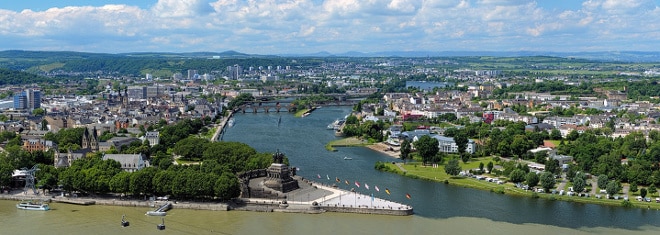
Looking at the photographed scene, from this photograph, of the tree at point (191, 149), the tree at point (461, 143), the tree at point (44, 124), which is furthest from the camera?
the tree at point (44, 124)

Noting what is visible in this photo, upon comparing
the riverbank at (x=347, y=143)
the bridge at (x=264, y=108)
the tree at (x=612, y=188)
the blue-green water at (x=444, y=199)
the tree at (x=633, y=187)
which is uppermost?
the tree at (x=612, y=188)

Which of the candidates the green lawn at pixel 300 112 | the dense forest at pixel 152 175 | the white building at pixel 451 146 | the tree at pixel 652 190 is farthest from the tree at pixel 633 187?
the green lawn at pixel 300 112

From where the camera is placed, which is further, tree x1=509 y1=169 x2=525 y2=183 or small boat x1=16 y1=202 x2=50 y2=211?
tree x1=509 y1=169 x2=525 y2=183

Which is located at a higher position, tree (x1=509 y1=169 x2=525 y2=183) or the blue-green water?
tree (x1=509 y1=169 x2=525 y2=183)

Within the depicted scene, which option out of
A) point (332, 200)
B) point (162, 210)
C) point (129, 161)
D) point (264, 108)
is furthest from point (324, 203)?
point (264, 108)

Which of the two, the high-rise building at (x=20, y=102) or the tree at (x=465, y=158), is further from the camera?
the high-rise building at (x=20, y=102)

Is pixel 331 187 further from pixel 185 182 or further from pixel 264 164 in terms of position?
pixel 185 182

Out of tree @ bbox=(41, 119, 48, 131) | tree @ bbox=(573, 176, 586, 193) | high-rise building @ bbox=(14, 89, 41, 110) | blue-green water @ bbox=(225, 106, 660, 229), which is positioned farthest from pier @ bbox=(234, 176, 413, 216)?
high-rise building @ bbox=(14, 89, 41, 110)

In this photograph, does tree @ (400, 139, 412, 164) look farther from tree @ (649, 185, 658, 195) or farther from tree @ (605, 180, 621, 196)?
tree @ (649, 185, 658, 195)

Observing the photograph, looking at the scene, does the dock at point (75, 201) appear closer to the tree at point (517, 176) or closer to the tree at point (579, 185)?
the tree at point (517, 176)

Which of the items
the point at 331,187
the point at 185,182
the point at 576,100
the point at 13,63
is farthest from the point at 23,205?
the point at 13,63

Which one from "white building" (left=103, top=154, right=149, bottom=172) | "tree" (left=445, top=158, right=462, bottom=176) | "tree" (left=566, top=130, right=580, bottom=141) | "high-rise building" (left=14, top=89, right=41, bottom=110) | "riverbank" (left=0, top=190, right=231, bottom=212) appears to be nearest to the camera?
"riverbank" (left=0, top=190, right=231, bottom=212)
